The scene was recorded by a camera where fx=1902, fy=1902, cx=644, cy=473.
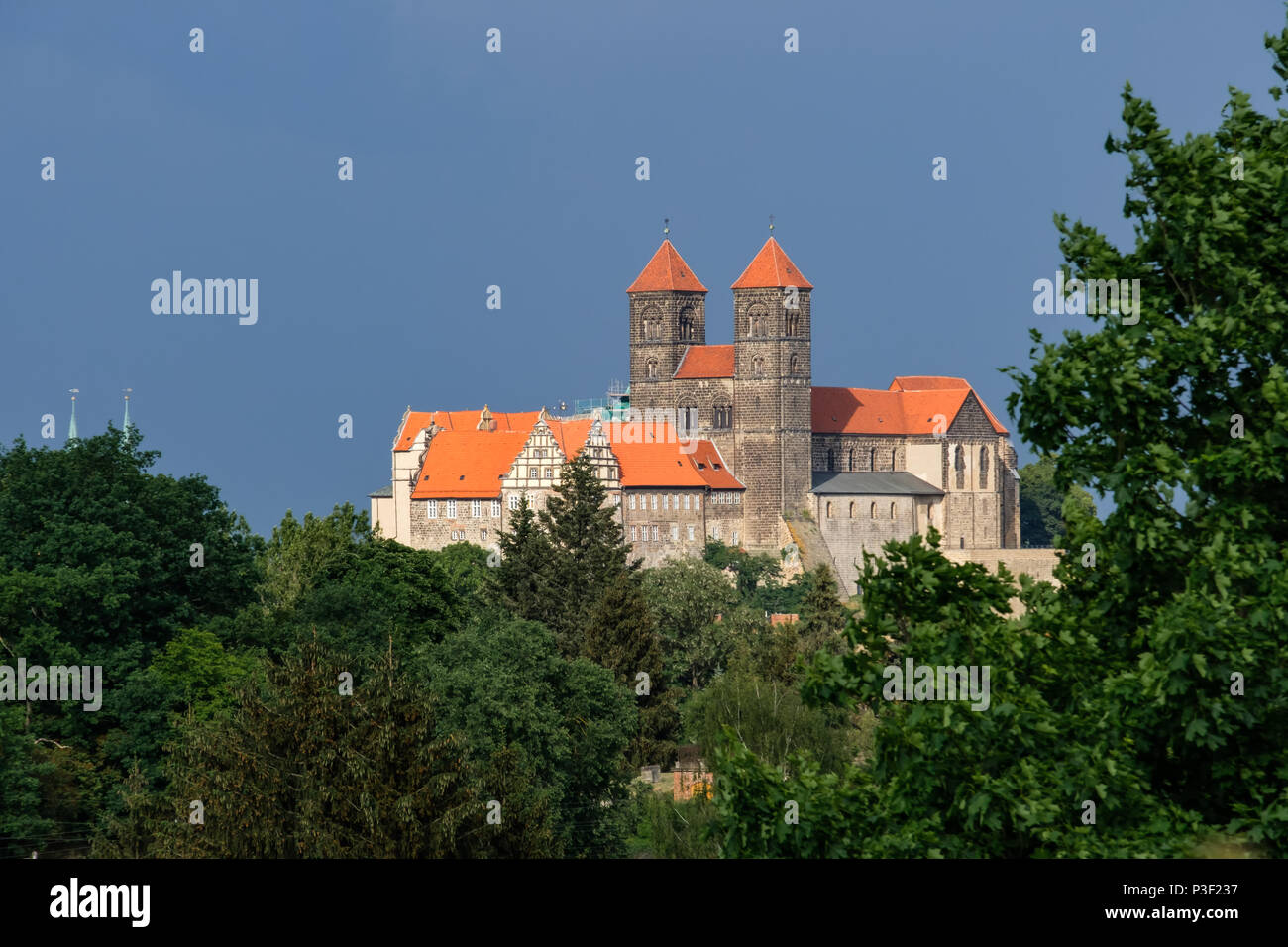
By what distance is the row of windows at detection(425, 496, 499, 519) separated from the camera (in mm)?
118450

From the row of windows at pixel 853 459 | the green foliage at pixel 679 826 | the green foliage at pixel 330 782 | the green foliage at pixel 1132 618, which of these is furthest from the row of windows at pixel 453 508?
the green foliage at pixel 1132 618

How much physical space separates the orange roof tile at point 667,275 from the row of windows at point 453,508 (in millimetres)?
18969

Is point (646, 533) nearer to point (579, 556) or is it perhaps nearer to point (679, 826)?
point (579, 556)

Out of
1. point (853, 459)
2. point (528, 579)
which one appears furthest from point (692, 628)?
point (853, 459)

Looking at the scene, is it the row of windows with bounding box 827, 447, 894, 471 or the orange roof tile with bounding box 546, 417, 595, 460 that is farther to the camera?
the row of windows with bounding box 827, 447, 894, 471

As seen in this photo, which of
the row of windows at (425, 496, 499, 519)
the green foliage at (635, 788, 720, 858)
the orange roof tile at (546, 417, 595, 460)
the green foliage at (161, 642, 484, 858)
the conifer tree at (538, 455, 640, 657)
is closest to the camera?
the green foliage at (161, 642, 484, 858)

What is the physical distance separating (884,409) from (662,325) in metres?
17.8

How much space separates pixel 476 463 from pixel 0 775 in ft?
280

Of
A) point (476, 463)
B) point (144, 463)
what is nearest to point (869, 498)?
point (476, 463)

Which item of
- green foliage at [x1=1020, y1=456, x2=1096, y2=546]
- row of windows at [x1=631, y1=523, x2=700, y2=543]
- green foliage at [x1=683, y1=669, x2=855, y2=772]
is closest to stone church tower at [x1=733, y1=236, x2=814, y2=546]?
row of windows at [x1=631, y1=523, x2=700, y2=543]

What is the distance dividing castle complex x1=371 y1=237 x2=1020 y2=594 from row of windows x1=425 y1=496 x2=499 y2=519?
0.09 metres

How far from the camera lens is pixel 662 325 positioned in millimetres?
125688

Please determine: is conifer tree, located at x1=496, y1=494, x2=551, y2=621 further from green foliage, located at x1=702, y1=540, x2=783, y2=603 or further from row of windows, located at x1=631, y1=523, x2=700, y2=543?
row of windows, located at x1=631, y1=523, x2=700, y2=543
